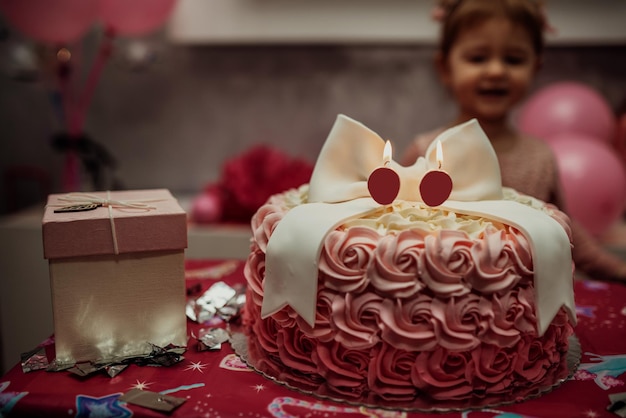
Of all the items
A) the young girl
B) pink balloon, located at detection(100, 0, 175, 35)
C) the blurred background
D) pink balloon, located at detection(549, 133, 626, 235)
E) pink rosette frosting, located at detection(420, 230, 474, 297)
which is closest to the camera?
pink rosette frosting, located at detection(420, 230, 474, 297)

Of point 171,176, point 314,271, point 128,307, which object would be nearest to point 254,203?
point 171,176

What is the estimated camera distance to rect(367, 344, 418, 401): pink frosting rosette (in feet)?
3.10

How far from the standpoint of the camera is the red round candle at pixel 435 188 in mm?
1037

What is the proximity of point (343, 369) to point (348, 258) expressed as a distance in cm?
16

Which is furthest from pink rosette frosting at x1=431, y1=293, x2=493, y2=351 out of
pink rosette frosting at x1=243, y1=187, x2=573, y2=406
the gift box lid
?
the gift box lid

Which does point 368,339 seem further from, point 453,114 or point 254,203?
point 453,114

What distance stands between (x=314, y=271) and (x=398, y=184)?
0.20 meters

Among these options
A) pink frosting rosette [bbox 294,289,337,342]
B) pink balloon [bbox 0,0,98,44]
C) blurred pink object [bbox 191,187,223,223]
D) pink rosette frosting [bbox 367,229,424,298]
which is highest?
pink balloon [bbox 0,0,98,44]

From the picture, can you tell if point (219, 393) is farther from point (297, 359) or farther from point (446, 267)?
point (446, 267)

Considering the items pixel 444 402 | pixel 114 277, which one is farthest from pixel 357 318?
pixel 114 277

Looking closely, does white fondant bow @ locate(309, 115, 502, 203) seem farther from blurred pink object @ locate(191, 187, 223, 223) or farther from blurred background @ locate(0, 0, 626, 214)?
blurred background @ locate(0, 0, 626, 214)

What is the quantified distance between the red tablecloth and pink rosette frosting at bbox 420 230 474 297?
0.57ft

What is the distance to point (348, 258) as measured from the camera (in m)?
0.95

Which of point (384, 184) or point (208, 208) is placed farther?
point (208, 208)
